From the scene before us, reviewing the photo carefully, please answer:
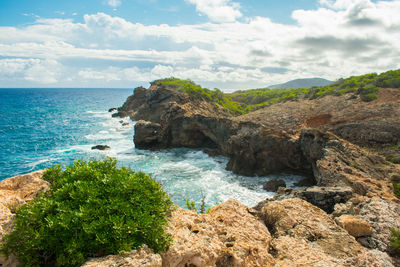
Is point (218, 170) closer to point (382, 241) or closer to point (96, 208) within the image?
point (382, 241)

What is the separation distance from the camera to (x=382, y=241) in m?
6.22

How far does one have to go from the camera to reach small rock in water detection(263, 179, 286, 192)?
21452 millimetres

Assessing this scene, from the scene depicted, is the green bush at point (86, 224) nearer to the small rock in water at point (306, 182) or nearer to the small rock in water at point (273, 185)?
the small rock in water at point (273, 185)

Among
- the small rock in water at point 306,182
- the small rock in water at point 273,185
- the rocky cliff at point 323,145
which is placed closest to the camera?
the rocky cliff at point 323,145

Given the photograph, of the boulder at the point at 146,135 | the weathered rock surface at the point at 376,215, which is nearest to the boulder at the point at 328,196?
the weathered rock surface at the point at 376,215

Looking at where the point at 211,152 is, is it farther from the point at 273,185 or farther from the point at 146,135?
the point at 273,185

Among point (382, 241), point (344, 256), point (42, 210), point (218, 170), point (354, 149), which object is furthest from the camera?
point (218, 170)

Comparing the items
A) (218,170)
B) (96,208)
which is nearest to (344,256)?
(96,208)

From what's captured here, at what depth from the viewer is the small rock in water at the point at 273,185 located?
21452mm

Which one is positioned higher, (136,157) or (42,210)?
(42,210)

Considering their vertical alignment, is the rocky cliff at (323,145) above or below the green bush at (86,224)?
below

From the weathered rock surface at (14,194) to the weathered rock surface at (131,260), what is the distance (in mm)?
1463

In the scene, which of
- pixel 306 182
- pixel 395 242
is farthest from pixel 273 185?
pixel 395 242

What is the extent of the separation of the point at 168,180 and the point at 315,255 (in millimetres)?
20645
